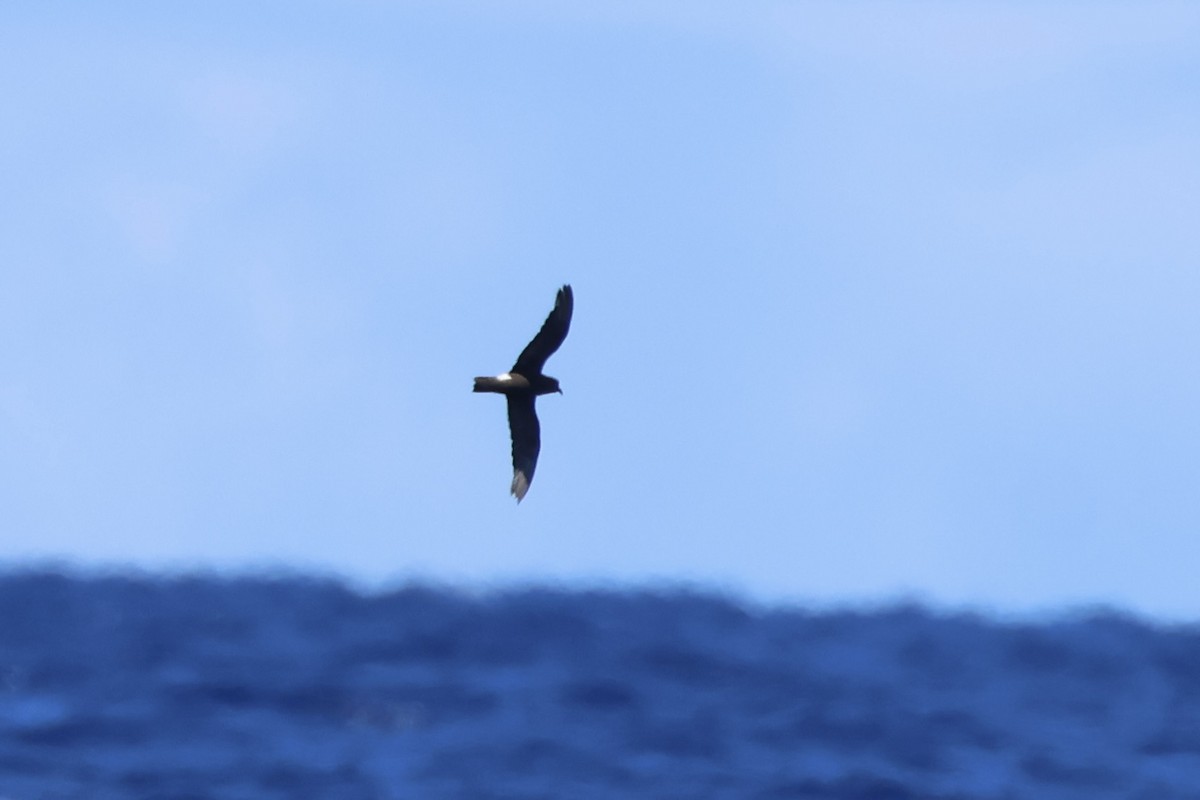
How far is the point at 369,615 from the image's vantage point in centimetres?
3769

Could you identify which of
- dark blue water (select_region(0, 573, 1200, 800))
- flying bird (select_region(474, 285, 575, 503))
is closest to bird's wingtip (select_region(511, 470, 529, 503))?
flying bird (select_region(474, 285, 575, 503))

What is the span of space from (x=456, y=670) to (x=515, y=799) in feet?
25.1

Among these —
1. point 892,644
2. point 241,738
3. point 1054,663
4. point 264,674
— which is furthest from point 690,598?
point 241,738

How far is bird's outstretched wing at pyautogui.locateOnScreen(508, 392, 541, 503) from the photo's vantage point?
1220 cm

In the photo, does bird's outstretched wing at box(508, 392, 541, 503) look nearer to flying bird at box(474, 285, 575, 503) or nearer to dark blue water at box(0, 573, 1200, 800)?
flying bird at box(474, 285, 575, 503)

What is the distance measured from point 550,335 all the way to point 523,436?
2.62 ft

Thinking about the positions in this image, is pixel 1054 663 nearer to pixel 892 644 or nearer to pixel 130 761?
pixel 892 644

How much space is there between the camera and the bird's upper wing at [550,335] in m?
11.9

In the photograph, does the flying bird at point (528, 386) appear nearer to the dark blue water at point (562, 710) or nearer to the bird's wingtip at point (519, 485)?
the bird's wingtip at point (519, 485)

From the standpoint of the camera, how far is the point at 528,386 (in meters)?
12.1

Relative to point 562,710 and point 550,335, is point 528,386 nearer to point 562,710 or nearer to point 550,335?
point 550,335

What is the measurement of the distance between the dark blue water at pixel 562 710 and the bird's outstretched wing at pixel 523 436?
993 cm

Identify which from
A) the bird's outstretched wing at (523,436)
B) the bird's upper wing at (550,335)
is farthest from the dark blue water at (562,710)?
the bird's upper wing at (550,335)

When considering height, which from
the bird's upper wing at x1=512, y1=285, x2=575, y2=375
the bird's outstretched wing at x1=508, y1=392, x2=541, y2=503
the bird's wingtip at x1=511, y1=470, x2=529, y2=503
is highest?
the bird's upper wing at x1=512, y1=285, x2=575, y2=375
